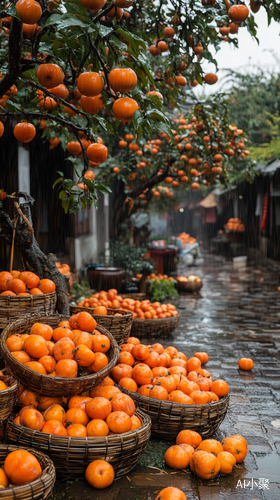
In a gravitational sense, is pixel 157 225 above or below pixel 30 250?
above

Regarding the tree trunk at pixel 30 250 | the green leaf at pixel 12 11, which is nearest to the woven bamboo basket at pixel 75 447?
the tree trunk at pixel 30 250

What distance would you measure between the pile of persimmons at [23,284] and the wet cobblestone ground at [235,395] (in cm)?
153

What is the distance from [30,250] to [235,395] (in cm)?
257

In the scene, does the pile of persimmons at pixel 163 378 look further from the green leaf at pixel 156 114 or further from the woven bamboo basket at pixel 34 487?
the green leaf at pixel 156 114

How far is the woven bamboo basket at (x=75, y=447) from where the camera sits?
2406 millimetres

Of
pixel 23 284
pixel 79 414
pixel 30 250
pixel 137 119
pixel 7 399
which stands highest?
pixel 137 119

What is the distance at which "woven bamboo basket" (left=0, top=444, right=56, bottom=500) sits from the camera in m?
1.86

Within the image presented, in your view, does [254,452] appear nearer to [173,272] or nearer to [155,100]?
[155,100]

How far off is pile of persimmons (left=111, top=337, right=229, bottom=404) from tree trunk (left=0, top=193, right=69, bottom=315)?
2.76ft

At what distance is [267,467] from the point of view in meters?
2.81

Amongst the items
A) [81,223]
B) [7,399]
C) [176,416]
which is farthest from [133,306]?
[81,223]

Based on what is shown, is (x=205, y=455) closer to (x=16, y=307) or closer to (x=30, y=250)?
(x=16, y=307)

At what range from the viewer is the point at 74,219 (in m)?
10.2

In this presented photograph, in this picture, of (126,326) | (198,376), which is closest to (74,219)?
(126,326)
